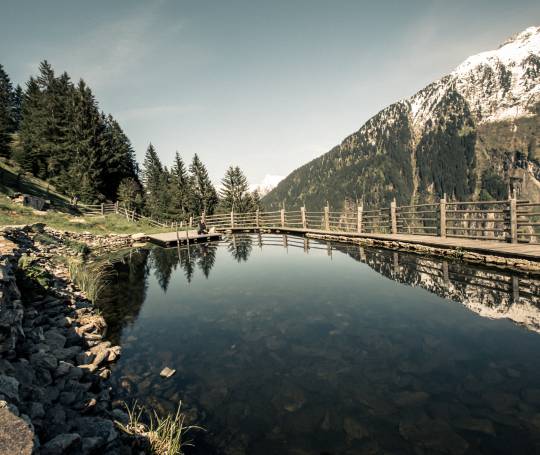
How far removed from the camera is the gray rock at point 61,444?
2195mm

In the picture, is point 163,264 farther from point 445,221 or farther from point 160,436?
point 445,221

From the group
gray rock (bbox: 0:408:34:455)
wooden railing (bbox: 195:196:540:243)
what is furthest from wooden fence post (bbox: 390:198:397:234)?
gray rock (bbox: 0:408:34:455)

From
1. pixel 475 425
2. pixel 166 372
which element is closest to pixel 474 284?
pixel 475 425

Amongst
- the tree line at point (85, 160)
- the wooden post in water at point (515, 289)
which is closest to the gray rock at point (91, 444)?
the wooden post in water at point (515, 289)

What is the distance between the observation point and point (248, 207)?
4716cm

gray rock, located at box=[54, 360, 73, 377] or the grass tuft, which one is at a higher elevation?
gray rock, located at box=[54, 360, 73, 377]

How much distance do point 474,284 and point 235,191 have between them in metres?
42.8

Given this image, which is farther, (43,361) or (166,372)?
(166,372)

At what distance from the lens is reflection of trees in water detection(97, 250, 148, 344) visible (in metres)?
7.14

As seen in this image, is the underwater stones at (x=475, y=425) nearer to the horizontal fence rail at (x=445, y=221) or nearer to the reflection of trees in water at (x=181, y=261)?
the horizontal fence rail at (x=445, y=221)

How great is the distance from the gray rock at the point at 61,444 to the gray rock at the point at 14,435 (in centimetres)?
42

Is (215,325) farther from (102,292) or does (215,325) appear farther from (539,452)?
(539,452)

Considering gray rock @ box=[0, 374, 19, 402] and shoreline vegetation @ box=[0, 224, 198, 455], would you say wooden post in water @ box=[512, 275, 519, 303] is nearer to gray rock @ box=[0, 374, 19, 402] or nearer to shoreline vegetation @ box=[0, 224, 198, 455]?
shoreline vegetation @ box=[0, 224, 198, 455]

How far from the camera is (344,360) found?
507cm
